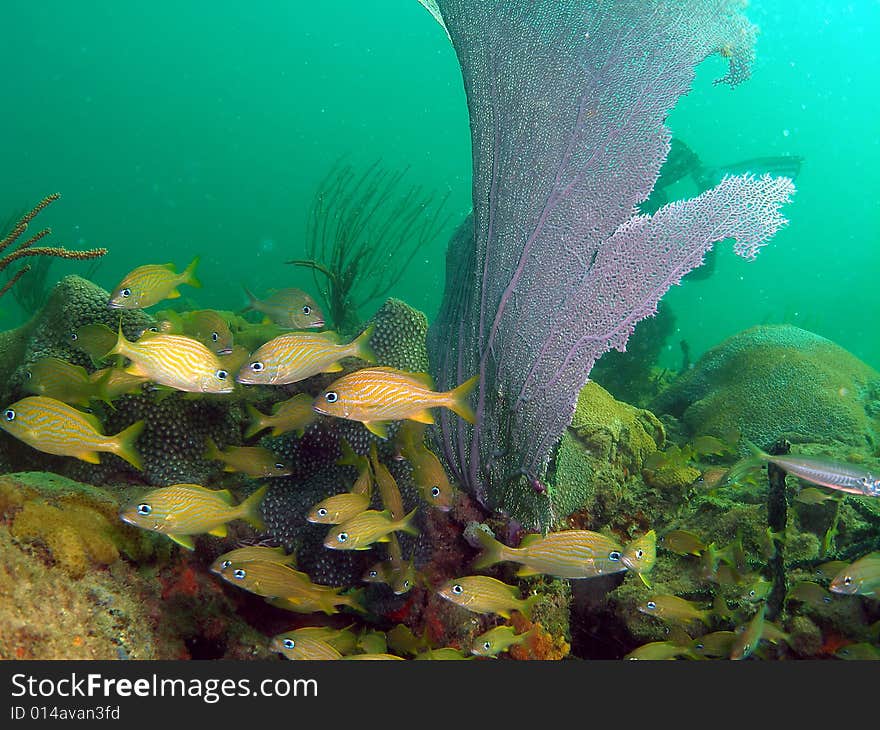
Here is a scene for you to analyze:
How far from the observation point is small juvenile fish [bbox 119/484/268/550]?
2191mm

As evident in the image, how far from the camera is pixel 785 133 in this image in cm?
8875

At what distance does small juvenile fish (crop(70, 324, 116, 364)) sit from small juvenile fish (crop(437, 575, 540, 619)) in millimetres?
2538

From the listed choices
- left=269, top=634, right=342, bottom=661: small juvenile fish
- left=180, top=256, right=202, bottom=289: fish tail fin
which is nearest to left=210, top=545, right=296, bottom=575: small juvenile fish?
left=269, top=634, right=342, bottom=661: small juvenile fish

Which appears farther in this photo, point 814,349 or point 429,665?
point 814,349

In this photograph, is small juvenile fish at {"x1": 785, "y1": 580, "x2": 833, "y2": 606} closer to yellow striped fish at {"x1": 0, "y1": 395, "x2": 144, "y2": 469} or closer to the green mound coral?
the green mound coral

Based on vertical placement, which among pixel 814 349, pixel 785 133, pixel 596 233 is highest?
pixel 785 133

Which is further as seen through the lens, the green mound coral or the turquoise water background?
the turquoise water background

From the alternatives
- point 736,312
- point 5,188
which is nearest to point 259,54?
point 5,188

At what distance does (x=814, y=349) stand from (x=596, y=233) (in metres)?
5.59

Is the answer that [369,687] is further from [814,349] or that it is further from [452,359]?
[814,349]

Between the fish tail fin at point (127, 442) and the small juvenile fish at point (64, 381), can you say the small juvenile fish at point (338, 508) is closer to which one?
the fish tail fin at point (127, 442)

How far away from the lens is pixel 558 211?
12.4ft

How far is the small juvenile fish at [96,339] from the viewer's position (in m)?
3.22

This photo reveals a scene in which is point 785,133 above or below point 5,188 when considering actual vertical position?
above
